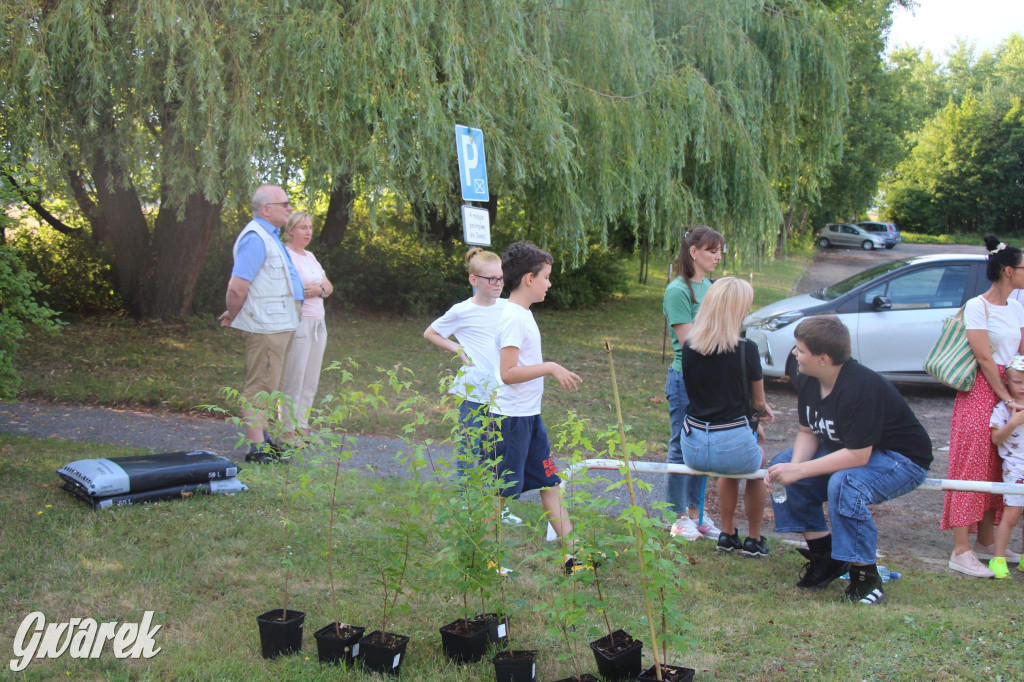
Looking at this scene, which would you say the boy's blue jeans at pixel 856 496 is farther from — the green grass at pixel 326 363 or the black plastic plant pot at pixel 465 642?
the black plastic plant pot at pixel 465 642

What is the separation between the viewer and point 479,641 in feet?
11.5

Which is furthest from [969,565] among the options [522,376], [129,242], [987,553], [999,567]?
[129,242]

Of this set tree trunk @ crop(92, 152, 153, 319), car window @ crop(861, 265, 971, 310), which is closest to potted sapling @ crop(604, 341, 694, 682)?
car window @ crop(861, 265, 971, 310)

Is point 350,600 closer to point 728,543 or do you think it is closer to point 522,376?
point 522,376

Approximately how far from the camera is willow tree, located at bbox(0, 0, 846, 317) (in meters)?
7.65

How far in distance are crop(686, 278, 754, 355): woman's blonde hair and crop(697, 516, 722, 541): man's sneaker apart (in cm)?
143

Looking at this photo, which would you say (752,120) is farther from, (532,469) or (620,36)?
(532,469)

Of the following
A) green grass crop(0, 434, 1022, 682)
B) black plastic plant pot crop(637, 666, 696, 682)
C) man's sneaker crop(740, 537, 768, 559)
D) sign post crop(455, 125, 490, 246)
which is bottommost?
man's sneaker crop(740, 537, 768, 559)

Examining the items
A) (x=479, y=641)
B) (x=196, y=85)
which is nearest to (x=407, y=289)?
(x=196, y=85)

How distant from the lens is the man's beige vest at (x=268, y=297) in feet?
20.9

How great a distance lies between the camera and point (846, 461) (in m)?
4.43

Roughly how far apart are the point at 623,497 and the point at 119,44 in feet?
20.0

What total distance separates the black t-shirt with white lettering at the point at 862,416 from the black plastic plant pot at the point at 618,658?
6.16 ft

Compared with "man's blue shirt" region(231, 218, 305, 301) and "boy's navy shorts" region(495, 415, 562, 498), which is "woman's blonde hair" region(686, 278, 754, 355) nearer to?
"boy's navy shorts" region(495, 415, 562, 498)
